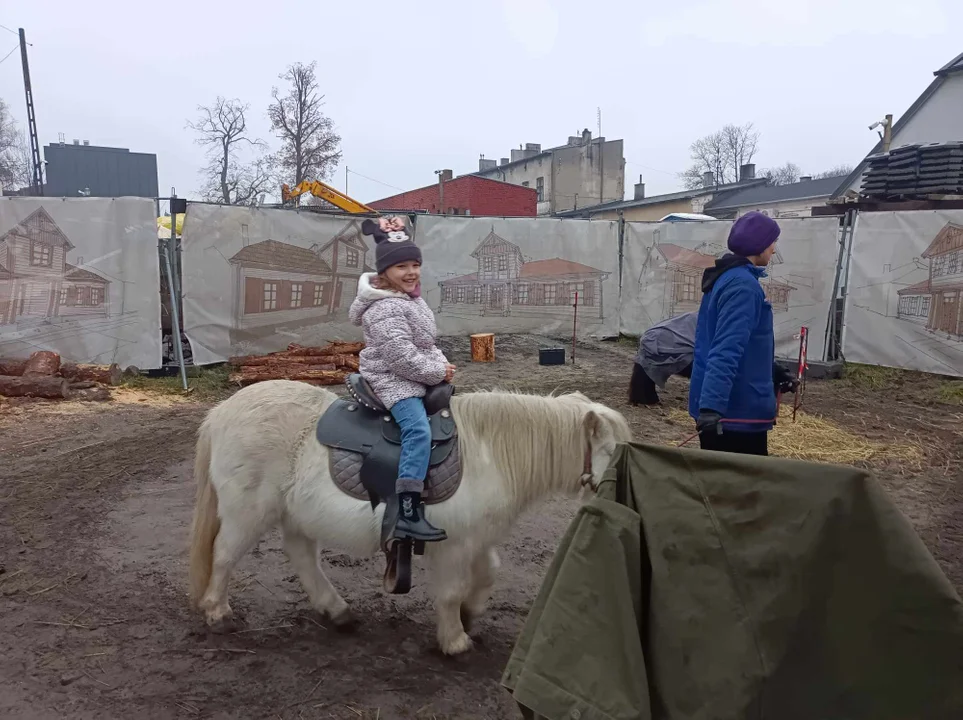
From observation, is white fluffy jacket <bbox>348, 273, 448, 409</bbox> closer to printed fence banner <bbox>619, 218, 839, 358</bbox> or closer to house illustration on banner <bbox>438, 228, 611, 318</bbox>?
printed fence banner <bbox>619, 218, 839, 358</bbox>

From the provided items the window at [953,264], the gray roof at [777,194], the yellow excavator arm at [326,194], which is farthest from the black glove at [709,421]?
the gray roof at [777,194]

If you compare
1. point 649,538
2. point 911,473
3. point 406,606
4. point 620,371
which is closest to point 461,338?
point 620,371

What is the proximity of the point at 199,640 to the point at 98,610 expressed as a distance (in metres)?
0.69

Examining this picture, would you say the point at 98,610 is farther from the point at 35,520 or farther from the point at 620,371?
the point at 620,371

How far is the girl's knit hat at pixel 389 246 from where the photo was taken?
291cm

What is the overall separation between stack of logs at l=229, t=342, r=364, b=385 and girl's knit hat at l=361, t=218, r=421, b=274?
5.77 metres

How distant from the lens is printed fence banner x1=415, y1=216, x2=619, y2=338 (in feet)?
38.5

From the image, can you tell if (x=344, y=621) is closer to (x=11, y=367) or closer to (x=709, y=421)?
(x=709, y=421)

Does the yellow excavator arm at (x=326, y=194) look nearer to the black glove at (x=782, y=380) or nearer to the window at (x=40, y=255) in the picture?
the window at (x=40, y=255)

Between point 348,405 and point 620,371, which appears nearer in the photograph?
point 348,405

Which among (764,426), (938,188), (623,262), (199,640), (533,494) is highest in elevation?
(938,188)

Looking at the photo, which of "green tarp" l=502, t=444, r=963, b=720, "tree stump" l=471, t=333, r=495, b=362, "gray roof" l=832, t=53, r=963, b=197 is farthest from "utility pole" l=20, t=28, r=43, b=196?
"gray roof" l=832, t=53, r=963, b=197

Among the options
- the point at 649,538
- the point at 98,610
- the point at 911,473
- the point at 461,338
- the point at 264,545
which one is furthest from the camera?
the point at 461,338

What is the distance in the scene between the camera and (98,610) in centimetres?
339
